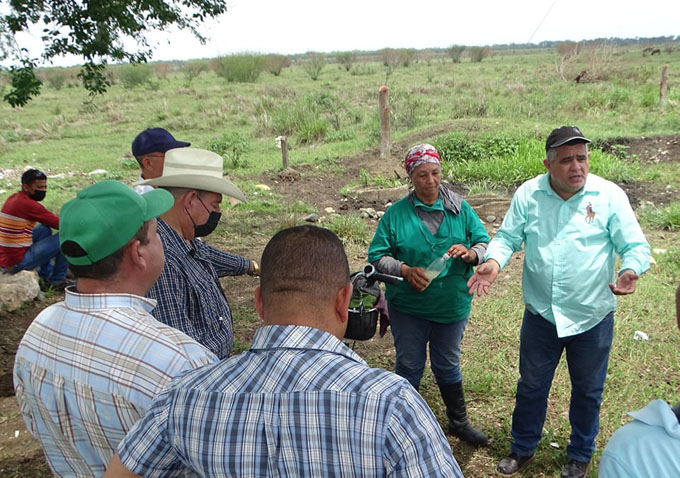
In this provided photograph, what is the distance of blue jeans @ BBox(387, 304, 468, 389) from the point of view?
11.2ft

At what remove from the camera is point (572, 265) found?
2.92 metres

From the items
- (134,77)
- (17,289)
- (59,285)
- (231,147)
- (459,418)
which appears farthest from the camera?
(134,77)

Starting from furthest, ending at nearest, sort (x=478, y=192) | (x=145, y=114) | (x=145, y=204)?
(x=145, y=114)
(x=478, y=192)
(x=145, y=204)

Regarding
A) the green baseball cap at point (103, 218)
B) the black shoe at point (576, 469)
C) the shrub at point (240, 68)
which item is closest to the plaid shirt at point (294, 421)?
the green baseball cap at point (103, 218)

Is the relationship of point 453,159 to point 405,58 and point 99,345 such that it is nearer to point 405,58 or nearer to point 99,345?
point 99,345

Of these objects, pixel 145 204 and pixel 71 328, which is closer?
pixel 71 328

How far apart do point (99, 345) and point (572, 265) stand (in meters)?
2.34

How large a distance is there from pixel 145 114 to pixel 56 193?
13.1 m

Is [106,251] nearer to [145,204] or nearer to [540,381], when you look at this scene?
[145,204]

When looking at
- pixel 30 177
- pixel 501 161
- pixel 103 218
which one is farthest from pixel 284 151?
pixel 103 218

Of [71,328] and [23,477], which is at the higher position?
[71,328]

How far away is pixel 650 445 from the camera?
4.16 feet

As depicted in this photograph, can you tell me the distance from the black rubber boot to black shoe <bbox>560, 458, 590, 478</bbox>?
1.67 feet

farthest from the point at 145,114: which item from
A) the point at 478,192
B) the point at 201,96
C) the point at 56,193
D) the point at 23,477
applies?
the point at 23,477
